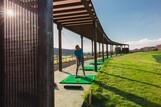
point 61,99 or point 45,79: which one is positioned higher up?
point 45,79

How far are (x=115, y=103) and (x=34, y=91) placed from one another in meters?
2.83

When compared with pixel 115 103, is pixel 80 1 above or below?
above

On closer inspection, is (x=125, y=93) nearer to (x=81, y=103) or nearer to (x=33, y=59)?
(x=81, y=103)

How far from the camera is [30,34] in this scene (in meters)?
3.79

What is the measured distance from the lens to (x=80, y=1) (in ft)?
28.3

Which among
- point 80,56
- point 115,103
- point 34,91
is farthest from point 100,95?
point 80,56

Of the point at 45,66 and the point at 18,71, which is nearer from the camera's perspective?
the point at 45,66

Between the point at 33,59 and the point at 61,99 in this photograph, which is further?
the point at 61,99

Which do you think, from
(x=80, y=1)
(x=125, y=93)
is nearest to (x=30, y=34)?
(x=125, y=93)

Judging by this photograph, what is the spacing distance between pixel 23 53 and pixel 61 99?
2769 mm

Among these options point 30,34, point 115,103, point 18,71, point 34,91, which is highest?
point 30,34

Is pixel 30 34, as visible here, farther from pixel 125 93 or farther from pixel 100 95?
pixel 125 93

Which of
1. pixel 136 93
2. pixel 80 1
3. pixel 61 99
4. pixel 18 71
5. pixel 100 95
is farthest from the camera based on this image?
pixel 80 1

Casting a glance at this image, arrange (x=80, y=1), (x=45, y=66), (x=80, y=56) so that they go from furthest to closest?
(x=80, y=56) → (x=80, y=1) → (x=45, y=66)
